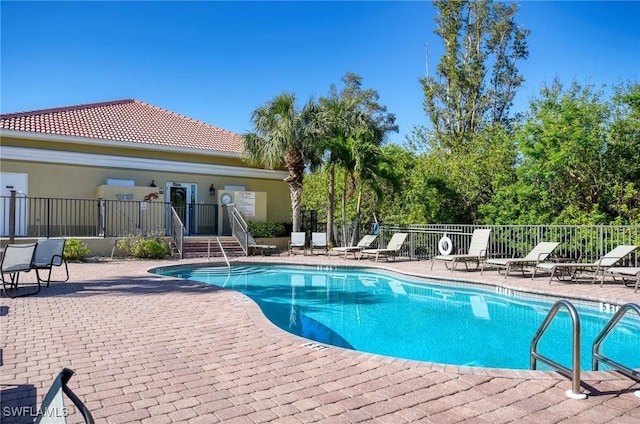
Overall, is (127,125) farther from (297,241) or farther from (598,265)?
(598,265)

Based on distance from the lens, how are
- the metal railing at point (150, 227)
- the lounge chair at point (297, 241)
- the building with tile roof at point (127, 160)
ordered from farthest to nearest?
1. the lounge chair at point (297, 241)
2. the building with tile roof at point (127, 160)
3. the metal railing at point (150, 227)

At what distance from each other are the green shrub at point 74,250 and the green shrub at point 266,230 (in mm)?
6816

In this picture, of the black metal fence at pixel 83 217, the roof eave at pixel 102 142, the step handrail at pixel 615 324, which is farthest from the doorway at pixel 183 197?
the step handrail at pixel 615 324

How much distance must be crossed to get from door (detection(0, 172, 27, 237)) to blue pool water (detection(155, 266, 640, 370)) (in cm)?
907

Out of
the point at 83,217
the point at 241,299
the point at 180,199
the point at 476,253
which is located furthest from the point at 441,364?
the point at 180,199

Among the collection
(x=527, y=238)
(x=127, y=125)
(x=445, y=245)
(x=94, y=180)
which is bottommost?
(x=445, y=245)

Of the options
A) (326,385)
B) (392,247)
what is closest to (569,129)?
(392,247)

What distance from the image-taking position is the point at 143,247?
1562 cm

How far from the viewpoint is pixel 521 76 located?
29312mm

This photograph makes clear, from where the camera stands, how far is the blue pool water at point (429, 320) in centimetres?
623

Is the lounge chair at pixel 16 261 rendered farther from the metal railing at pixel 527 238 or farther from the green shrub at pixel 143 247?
the metal railing at pixel 527 238

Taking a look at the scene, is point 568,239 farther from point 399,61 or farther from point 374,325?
point 399,61

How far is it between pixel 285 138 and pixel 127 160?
6.77m

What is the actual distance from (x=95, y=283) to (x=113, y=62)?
8.19 m
